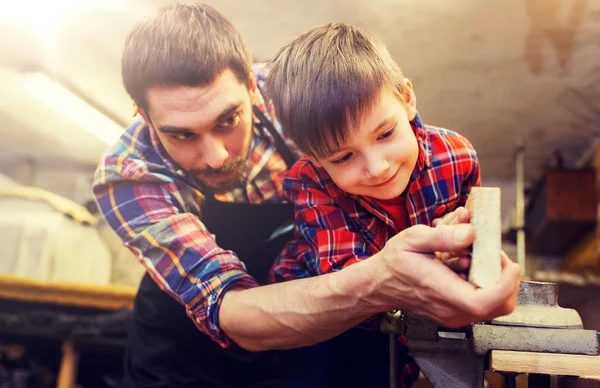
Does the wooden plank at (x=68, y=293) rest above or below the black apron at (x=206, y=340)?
below

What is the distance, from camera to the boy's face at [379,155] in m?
0.72

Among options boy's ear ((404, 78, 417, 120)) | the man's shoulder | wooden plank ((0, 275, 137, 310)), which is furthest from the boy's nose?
wooden plank ((0, 275, 137, 310))

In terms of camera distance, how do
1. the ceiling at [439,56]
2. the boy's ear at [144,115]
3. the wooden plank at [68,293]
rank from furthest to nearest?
1. the ceiling at [439,56]
2. the wooden plank at [68,293]
3. the boy's ear at [144,115]

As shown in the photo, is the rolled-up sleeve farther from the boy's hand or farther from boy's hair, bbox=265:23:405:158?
the boy's hand

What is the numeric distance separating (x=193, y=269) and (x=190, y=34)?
1.17 ft

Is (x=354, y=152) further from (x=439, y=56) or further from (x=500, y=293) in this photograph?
(x=439, y=56)

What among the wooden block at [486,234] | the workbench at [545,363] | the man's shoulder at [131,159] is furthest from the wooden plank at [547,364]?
the man's shoulder at [131,159]

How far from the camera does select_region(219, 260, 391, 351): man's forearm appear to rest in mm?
687

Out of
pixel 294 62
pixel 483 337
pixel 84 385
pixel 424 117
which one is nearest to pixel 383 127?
pixel 294 62

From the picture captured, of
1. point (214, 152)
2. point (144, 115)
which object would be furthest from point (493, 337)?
point (144, 115)

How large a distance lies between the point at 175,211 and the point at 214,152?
0.11 m

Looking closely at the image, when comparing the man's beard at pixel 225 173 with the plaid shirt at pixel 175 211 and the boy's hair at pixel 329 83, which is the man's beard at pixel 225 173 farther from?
the boy's hair at pixel 329 83

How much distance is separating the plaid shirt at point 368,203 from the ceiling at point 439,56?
0.98 m

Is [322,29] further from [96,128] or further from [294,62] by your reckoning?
[96,128]
